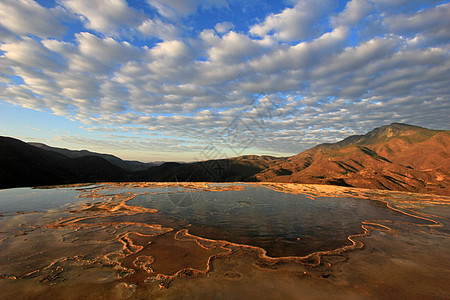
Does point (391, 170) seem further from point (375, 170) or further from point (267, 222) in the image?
point (267, 222)

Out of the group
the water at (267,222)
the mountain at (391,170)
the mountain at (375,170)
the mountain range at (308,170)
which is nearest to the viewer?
the water at (267,222)

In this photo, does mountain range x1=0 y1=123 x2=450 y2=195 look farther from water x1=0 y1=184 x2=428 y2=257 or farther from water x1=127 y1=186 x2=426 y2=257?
water x1=127 y1=186 x2=426 y2=257

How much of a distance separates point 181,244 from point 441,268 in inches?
655

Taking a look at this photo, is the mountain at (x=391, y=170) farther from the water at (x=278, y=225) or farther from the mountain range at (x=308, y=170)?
the water at (x=278, y=225)

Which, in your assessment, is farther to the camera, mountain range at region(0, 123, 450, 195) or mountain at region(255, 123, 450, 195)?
mountain at region(255, 123, 450, 195)

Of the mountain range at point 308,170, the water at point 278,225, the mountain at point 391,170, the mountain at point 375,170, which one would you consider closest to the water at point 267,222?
the water at point 278,225

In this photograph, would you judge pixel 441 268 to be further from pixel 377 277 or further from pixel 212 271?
pixel 212 271

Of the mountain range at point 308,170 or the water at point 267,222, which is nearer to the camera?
the water at point 267,222

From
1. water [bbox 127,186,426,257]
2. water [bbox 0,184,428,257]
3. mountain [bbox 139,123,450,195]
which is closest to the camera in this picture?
water [bbox 127,186,426,257]

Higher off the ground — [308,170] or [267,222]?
[308,170]

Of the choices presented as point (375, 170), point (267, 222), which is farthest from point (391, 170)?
point (267, 222)

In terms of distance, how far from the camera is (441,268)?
1130 centimetres

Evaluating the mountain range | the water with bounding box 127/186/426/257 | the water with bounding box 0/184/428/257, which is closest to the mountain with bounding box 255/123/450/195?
the mountain range

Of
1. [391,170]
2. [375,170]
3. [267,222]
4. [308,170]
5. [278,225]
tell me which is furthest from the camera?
[308,170]
